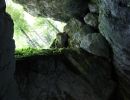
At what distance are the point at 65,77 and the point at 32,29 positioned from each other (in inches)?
413

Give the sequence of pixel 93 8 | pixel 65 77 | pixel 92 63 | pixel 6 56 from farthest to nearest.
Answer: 1. pixel 93 8
2. pixel 92 63
3. pixel 65 77
4. pixel 6 56

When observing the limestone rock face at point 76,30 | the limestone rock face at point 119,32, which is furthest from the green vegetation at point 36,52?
the limestone rock face at point 119,32

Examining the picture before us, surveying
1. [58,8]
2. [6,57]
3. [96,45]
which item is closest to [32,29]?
[58,8]

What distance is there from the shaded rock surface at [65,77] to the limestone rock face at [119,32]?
0.38 meters

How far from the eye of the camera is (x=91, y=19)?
866 centimetres

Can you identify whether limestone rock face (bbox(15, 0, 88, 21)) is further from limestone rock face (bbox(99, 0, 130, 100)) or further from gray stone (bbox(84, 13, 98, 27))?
limestone rock face (bbox(99, 0, 130, 100))

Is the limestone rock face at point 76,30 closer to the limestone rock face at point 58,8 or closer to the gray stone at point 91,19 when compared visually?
the gray stone at point 91,19

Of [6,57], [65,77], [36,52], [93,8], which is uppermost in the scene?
[93,8]

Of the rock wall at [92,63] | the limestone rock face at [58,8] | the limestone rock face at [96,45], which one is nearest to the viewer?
the rock wall at [92,63]

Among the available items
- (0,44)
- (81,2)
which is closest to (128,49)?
(81,2)

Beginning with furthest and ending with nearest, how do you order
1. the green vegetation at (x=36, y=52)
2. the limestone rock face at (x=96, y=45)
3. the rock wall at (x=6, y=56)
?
the limestone rock face at (x=96, y=45), the green vegetation at (x=36, y=52), the rock wall at (x=6, y=56)

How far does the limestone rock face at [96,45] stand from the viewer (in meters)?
7.94

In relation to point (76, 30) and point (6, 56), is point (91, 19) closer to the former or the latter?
point (76, 30)

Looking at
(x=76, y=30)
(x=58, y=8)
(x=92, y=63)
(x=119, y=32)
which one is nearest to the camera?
(x=119, y=32)
